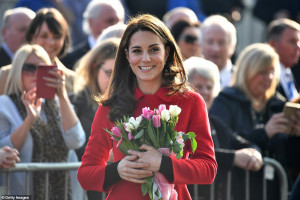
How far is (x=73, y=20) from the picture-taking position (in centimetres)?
1006

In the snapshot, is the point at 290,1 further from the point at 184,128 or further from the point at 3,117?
the point at 184,128

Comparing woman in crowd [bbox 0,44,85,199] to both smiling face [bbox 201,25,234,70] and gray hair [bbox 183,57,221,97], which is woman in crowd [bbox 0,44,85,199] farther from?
smiling face [bbox 201,25,234,70]

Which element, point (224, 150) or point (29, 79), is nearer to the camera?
point (29, 79)

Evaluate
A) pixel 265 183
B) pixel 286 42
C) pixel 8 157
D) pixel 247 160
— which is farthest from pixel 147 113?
pixel 286 42

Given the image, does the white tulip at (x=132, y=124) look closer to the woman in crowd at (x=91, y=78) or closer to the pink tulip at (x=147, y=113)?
the pink tulip at (x=147, y=113)

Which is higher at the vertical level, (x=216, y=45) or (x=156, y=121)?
(x=216, y=45)

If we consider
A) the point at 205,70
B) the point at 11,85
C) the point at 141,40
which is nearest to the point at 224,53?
the point at 205,70

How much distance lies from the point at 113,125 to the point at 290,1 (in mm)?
7814

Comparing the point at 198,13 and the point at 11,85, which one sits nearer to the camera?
the point at 11,85

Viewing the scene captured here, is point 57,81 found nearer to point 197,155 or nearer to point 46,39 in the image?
point 46,39

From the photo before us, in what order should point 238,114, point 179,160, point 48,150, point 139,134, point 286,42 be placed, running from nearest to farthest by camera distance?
point 139,134, point 179,160, point 48,150, point 238,114, point 286,42

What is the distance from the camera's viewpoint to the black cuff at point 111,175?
423 centimetres

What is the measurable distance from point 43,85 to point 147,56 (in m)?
1.79

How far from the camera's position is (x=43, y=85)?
233 inches
